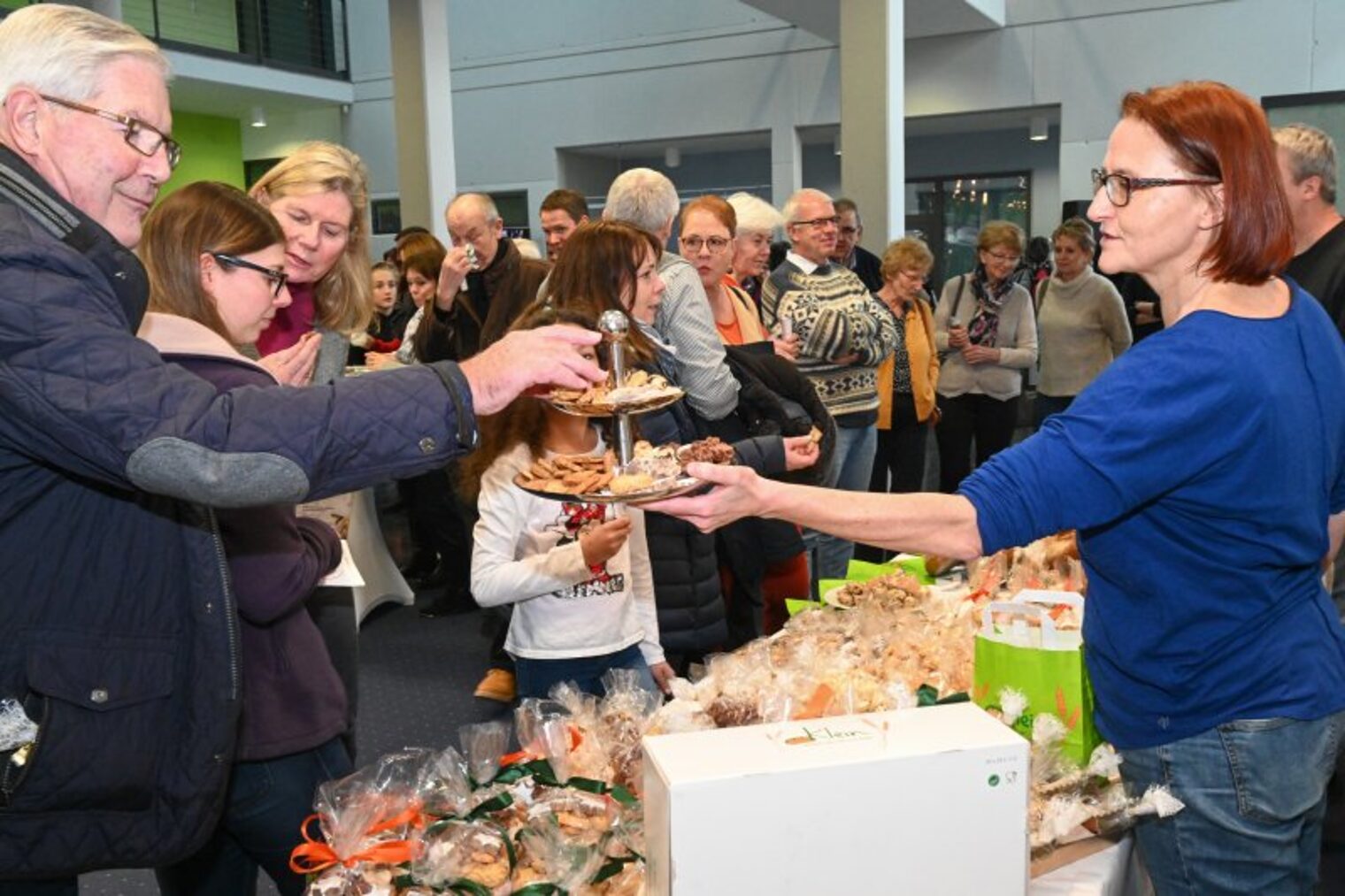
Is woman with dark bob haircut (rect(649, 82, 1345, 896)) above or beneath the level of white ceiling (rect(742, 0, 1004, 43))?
beneath

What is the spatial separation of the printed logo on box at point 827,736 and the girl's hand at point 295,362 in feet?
4.46

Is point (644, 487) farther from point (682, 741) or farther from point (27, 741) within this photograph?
point (27, 741)

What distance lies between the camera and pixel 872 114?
23.3 feet

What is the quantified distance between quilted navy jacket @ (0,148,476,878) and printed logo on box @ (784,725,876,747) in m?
0.48

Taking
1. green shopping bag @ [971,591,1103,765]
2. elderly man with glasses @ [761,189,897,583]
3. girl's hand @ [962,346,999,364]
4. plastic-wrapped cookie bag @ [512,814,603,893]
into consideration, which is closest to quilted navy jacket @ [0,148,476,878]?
plastic-wrapped cookie bag @ [512,814,603,893]

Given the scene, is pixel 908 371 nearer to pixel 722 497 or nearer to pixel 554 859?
pixel 722 497

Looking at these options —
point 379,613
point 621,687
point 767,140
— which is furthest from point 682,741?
point 767,140

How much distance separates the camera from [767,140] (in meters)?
12.8

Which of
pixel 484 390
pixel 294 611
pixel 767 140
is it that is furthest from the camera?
pixel 767 140

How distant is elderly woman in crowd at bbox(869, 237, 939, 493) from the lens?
17.4ft

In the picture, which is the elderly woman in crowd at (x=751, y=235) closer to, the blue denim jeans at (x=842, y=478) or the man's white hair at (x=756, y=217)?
the man's white hair at (x=756, y=217)

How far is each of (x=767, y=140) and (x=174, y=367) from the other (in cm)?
1223

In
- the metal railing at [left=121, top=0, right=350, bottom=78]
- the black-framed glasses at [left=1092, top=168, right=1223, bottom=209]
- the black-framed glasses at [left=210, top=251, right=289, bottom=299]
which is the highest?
the metal railing at [left=121, top=0, right=350, bottom=78]

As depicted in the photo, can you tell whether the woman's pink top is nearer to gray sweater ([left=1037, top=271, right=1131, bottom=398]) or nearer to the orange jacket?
the orange jacket
